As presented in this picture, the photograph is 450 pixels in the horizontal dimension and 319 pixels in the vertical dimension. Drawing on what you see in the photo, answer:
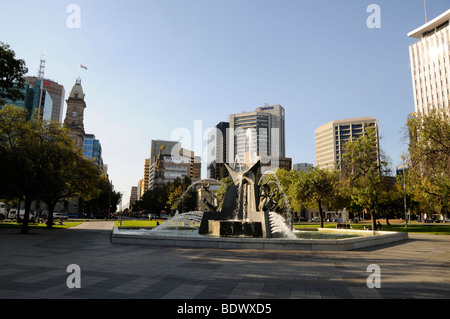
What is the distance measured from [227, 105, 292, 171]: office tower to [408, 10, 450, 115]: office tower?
237ft

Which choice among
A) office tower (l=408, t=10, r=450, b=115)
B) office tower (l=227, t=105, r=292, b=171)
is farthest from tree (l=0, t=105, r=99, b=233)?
office tower (l=227, t=105, r=292, b=171)

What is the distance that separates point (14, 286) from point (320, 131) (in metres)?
180

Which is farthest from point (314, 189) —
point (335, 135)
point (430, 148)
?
point (335, 135)

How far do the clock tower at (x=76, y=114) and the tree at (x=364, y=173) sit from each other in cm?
9591

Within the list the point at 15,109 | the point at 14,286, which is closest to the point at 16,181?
the point at 15,109

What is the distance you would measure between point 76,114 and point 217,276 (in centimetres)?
11321

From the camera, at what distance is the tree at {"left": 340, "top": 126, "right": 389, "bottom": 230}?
1175 inches

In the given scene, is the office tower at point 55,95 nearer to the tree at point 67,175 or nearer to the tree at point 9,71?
the tree at point 67,175

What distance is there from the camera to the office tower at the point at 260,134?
15900 centimetres

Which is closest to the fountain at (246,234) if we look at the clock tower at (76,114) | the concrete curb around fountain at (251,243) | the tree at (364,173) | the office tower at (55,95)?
the concrete curb around fountain at (251,243)

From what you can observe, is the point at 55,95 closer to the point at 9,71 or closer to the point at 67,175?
the point at 67,175

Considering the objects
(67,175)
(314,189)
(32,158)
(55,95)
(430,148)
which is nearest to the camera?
→ (430,148)

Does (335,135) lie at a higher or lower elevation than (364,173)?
higher

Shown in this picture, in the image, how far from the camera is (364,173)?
3050 cm
